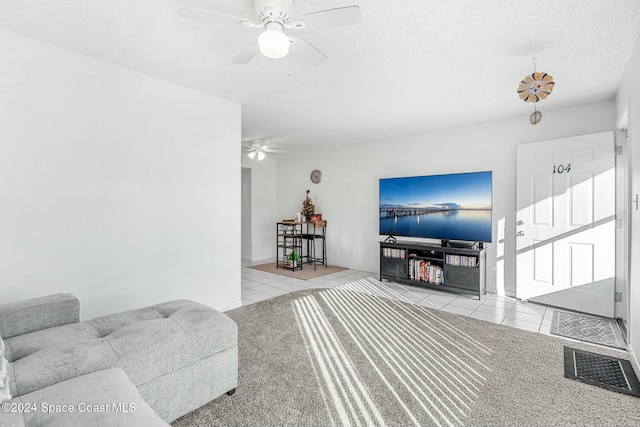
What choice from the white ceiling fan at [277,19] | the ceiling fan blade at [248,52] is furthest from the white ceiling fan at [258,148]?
the white ceiling fan at [277,19]

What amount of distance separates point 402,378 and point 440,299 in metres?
2.16

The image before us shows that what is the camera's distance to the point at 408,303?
3.86 metres

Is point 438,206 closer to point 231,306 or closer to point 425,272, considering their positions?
point 425,272

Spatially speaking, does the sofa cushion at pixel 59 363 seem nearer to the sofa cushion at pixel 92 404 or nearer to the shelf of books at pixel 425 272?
the sofa cushion at pixel 92 404

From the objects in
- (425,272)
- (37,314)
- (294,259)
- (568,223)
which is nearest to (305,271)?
(294,259)

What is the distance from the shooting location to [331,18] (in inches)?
65.9

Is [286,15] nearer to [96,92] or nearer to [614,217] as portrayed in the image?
[96,92]

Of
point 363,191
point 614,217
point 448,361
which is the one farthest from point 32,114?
point 614,217

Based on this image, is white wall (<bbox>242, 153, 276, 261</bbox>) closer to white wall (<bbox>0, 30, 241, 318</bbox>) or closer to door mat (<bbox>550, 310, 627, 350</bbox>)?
white wall (<bbox>0, 30, 241, 318</bbox>)

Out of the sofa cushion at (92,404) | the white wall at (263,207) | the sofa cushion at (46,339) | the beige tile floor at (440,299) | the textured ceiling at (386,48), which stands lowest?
the beige tile floor at (440,299)

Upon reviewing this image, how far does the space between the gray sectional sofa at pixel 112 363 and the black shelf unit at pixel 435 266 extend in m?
3.29

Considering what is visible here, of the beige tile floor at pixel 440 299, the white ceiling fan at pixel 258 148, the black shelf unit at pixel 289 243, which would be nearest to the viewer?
the beige tile floor at pixel 440 299

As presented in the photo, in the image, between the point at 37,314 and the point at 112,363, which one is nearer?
the point at 112,363

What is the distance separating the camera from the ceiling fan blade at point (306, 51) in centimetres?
194
